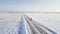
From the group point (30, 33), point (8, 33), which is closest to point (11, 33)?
point (8, 33)

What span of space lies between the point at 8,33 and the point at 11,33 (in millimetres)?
97

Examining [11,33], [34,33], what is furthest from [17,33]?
[34,33]

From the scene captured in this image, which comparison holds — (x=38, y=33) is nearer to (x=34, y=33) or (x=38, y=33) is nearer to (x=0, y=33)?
(x=34, y=33)

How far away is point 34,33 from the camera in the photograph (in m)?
4.22

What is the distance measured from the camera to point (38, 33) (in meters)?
4.21

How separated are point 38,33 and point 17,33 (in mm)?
663

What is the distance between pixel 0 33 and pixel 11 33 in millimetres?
347

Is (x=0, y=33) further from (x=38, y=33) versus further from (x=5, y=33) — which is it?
(x=38, y=33)

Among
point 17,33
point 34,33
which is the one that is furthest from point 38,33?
point 17,33

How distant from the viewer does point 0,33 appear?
426cm

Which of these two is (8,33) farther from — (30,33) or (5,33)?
(30,33)

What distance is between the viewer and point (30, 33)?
4.24m

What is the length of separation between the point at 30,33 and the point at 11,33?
0.60 m

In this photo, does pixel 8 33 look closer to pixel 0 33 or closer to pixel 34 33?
pixel 0 33
